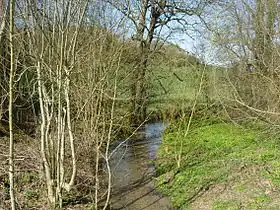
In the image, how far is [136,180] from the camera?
27.6 ft

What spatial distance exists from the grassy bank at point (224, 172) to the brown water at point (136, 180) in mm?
302

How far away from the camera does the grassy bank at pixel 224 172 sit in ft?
20.5

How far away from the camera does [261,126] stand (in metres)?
11.3

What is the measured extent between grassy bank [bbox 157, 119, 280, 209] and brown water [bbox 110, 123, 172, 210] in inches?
11.9

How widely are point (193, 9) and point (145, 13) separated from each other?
237 centimetres

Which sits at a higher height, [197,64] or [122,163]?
[197,64]

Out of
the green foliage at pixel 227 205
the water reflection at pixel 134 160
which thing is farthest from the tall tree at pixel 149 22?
the green foliage at pixel 227 205

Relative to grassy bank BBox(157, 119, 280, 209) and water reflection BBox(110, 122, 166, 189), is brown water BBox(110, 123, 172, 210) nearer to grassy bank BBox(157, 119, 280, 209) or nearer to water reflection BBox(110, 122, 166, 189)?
water reflection BBox(110, 122, 166, 189)

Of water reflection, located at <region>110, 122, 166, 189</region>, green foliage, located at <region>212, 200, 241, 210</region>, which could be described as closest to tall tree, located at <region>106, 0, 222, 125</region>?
water reflection, located at <region>110, 122, 166, 189</region>

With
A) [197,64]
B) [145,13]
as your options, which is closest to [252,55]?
[197,64]

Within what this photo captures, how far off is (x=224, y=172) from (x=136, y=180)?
7.28 feet

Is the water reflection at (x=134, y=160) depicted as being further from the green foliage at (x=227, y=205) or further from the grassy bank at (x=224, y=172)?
the green foliage at (x=227, y=205)

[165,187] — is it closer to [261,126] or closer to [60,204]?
[60,204]

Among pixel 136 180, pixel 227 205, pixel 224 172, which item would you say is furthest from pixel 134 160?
pixel 227 205
